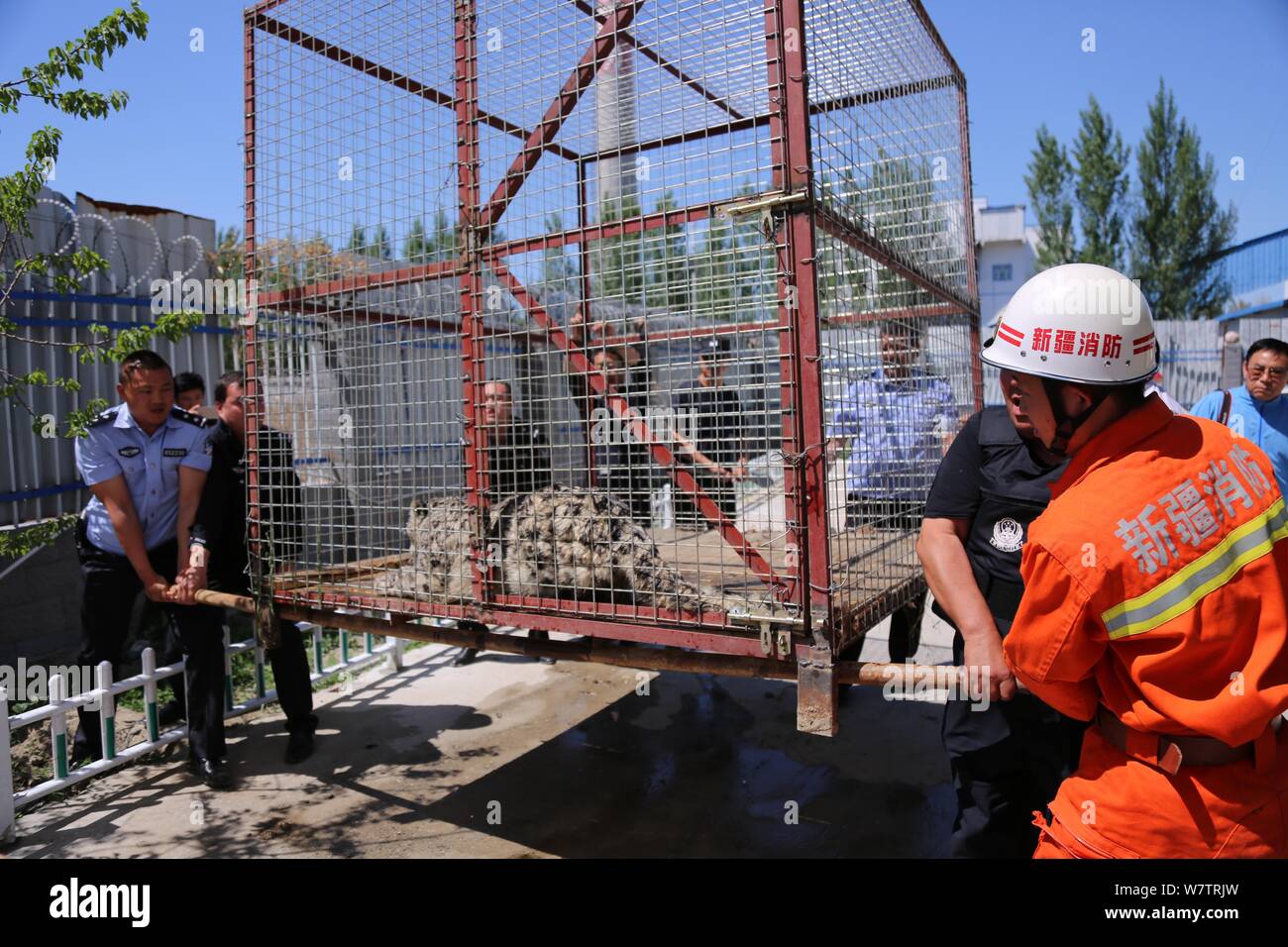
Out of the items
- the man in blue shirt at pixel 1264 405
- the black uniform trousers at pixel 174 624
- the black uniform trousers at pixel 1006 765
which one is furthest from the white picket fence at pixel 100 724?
the man in blue shirt at pixel 1264 405

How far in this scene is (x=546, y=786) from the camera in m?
4.23

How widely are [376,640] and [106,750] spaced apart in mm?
2464

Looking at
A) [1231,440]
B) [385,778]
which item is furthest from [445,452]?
[1231,440]

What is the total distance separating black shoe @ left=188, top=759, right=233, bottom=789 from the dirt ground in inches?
2.3

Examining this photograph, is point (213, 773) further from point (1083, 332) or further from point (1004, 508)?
point (1083, 332)

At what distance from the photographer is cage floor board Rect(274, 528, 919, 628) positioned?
2740 millimetres

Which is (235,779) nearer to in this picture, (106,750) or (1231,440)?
(106,750)

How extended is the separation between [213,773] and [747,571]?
3.08m

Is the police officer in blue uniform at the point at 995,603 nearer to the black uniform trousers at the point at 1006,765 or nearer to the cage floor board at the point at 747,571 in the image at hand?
the black uniform trousers at the point at 1006,765

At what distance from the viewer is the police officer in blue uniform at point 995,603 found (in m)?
2.48

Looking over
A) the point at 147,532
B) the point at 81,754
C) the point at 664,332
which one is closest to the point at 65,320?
the point at 147,532

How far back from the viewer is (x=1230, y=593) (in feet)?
5.00

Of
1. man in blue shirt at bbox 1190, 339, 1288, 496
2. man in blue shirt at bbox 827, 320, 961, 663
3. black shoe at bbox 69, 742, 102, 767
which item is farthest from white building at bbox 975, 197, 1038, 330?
black shoe at bbox 69, 742, 102, 767

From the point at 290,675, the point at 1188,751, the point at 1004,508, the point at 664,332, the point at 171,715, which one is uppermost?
the point at 664,332
